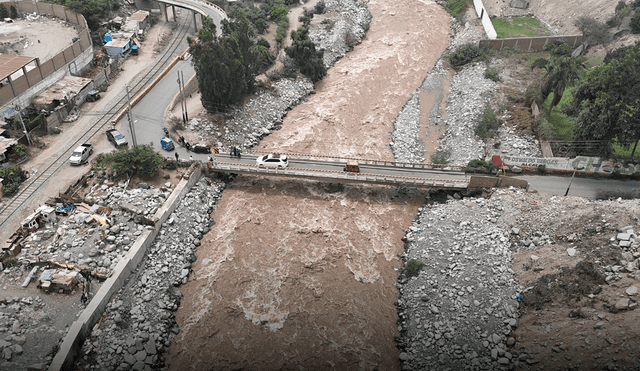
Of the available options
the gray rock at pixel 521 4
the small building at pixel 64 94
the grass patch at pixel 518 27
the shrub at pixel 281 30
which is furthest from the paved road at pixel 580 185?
the gray rock at pixel 521 4

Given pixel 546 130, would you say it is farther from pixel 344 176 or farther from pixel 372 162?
pixel 344 176

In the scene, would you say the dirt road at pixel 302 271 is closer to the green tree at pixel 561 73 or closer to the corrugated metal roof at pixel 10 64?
the green tree at pixel 561 73

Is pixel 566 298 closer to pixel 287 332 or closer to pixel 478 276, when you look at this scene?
pixel 478 276

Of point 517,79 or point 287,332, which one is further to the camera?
point 517,79

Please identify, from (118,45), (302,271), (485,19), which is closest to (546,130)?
(302,271)

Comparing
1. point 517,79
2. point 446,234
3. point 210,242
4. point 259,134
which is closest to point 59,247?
point 210,242

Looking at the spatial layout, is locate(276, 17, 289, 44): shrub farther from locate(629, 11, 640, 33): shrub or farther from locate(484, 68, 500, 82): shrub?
locate(629, 11, 640, 33): shrub
